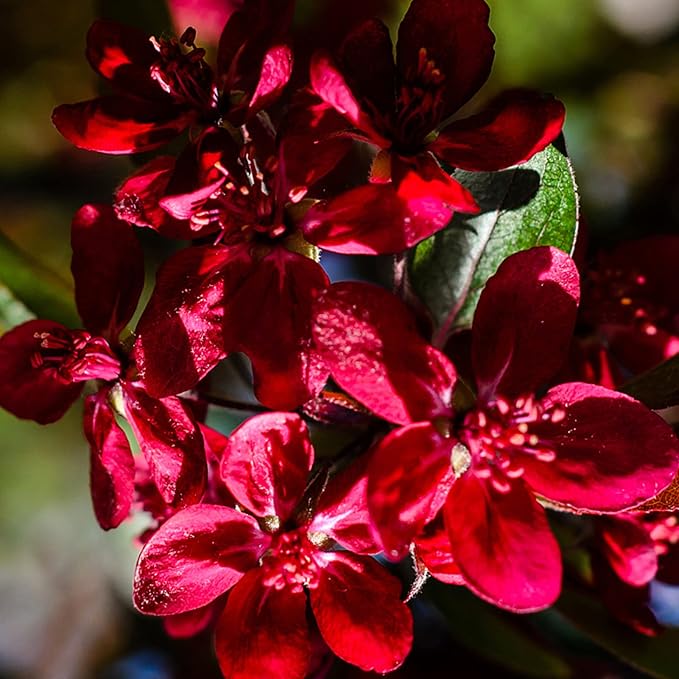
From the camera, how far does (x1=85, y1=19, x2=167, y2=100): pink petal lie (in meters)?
0.76

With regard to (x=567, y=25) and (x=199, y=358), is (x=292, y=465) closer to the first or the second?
(x=199, y=358)

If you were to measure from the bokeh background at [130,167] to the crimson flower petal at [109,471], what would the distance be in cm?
54

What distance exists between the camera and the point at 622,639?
34.1 inches

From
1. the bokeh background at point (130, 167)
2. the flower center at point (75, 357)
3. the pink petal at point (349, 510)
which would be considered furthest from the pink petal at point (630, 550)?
the flower center at point (75, 357)

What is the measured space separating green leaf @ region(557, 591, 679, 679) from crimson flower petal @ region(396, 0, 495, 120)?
478 millimetres

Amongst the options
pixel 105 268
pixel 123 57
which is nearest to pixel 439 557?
pixel 105 268

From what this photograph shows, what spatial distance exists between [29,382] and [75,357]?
0.21 feet

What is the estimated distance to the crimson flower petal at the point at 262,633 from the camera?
2.20 feet

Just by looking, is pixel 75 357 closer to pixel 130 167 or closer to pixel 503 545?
pixel 503 545

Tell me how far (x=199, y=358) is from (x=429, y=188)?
0.21m

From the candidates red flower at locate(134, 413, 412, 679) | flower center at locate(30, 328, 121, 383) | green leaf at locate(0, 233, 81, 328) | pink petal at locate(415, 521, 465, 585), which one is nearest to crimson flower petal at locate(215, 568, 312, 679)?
red flower at locate(134, 413, 412, 679)

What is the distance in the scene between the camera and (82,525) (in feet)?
6.90

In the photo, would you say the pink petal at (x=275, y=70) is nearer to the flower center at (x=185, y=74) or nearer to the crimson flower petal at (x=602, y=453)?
the flower center at (x=185, y=74)

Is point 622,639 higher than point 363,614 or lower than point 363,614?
lower
